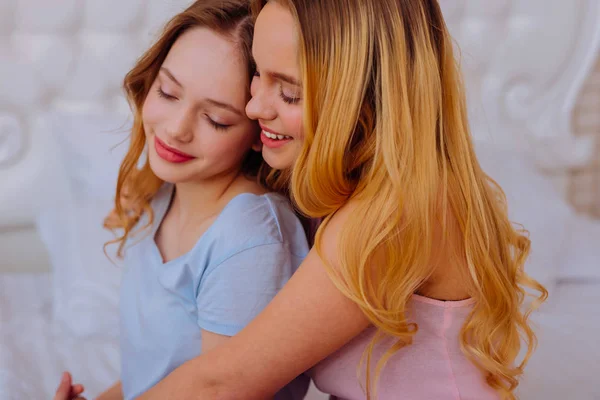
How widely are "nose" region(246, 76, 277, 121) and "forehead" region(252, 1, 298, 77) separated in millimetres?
42

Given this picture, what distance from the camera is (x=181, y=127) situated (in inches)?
47.2

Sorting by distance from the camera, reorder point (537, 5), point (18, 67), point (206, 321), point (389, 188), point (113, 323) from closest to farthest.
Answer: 1. point (389, 188)
2. point (206, 321)
3. point (113, 323)
4. point (18, 67)
5. point (537, 5)

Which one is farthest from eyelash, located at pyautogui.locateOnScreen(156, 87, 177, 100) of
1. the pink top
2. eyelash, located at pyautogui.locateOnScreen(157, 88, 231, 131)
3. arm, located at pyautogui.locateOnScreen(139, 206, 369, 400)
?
the pink top

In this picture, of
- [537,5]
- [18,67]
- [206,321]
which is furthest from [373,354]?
[537,5]

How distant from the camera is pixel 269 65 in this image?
3.59 ft

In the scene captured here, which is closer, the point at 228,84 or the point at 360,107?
the point at 360,107

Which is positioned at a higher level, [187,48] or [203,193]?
[187,48]

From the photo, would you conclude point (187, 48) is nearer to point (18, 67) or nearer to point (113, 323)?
point (113, 323)

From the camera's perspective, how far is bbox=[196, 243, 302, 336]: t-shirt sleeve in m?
1.16

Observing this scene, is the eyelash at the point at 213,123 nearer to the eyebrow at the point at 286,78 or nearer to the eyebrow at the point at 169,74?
the eyebrow at the point at 169,74

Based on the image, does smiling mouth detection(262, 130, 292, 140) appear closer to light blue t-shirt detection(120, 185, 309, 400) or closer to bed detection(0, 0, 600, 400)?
light blue t-shirt detection(120, 185, 309, 400)

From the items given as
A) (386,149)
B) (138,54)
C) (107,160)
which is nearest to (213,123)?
(386,149)

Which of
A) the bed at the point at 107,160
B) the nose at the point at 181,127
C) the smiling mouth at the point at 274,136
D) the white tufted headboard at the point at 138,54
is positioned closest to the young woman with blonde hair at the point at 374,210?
the smiling mouth at the point at 274,136

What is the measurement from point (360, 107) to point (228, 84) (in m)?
0.25
